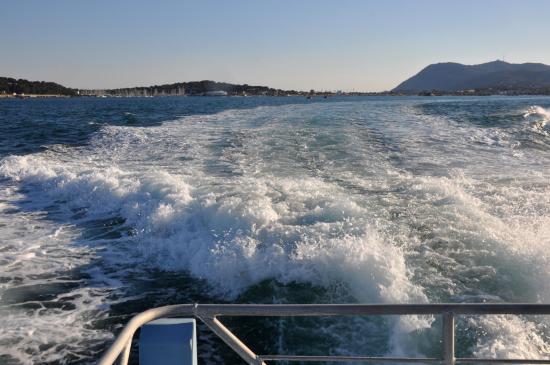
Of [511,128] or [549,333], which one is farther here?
[511,128]

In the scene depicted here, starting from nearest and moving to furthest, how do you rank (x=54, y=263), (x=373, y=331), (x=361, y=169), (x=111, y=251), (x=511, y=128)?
(x=373, y=331)
(x=54, y=263)
(x=111, y=251)
(x=361, y=169)
(x=511, y=128)

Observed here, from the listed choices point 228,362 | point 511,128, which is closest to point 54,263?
point 228,362

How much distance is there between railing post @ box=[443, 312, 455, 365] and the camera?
86.7 inches

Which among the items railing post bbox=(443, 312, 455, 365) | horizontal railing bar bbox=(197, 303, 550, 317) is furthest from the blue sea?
horizontal railing bar bbox=(197, 303, 550, 317)

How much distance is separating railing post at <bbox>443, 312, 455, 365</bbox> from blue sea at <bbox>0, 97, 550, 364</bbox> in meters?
3.17

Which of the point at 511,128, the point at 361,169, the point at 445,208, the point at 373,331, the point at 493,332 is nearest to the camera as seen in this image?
the point at 493,332

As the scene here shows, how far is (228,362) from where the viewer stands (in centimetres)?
541

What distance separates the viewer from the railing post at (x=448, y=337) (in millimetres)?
2201

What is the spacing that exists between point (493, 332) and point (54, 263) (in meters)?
6.60

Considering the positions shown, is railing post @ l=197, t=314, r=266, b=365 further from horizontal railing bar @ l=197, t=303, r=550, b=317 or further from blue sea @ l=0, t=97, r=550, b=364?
blue sea @ l=0, t=97, r=550, b=364

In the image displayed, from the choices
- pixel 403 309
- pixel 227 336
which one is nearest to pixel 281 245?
pixel 227 336

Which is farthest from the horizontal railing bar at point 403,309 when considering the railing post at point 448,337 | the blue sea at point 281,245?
the blue sea at point 281,245

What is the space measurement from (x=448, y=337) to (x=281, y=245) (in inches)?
221

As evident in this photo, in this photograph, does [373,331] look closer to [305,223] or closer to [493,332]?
[493,332]
